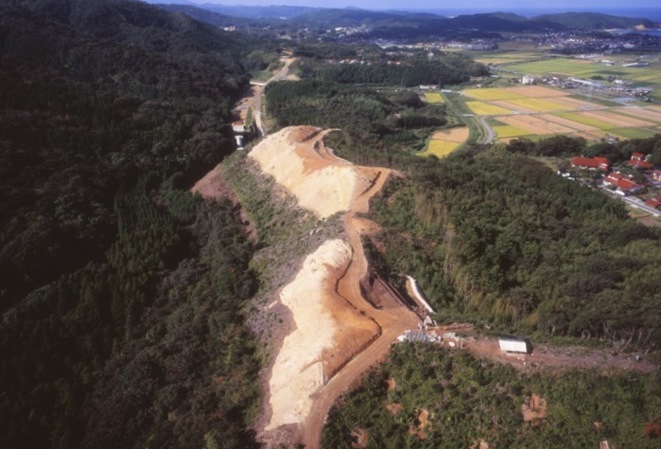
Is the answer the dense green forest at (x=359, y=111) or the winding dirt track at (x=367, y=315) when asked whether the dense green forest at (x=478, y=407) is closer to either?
the winding dirt track at (x=367, y=315)

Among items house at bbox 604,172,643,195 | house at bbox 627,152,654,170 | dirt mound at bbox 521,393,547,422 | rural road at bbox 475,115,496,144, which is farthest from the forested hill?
house at bbox 627,152,654,170

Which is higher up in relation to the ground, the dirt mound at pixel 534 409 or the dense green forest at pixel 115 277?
the dirt mound at pixel 534 409

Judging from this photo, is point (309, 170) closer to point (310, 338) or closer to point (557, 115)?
point (310, 338)

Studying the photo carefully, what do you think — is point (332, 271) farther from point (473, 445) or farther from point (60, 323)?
point (60, 323)

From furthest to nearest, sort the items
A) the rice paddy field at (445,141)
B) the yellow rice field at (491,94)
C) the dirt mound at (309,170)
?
the yellow rice field at (491,94), the rice paddy field at (445,141), the dirt mound at (309,170)

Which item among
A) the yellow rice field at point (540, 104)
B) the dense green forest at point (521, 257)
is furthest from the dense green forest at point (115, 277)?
the yellow rice field at point (540, 104)
